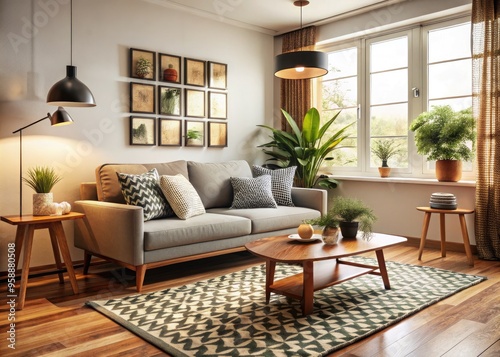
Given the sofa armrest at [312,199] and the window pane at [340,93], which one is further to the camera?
the window pane at [340,93]

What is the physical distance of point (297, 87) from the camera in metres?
5.55

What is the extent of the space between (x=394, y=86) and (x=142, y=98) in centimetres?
276

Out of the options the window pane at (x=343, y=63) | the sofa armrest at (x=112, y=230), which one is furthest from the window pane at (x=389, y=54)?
the sofa armrest at (x=112, y=230)

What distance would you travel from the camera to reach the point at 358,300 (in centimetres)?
286

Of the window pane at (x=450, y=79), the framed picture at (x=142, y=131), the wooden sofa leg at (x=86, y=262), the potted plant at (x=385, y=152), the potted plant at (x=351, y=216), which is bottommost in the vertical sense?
the wooden sofa leg at (x=86, y=262)

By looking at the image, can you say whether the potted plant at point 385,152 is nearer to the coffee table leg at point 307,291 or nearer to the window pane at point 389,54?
the window pane at point 389,54

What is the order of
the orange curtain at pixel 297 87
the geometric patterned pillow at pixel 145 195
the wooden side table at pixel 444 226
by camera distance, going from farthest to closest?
1. the orange curtain at pixel 297 87
2. the wooden side table at pixel 444 226
3. the geometric patterned pillow at pixel 145 195

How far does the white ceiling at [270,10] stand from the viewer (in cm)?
461

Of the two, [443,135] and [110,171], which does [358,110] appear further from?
[110,171]

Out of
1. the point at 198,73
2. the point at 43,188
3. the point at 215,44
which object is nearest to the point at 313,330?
the point at 43,188

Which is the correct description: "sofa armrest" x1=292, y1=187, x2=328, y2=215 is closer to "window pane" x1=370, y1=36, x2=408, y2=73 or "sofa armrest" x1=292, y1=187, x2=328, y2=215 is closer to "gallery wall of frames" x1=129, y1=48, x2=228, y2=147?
"gallery wall of frames" x1=129, y1=48, x2=228, y2=147

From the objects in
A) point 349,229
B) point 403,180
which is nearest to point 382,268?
point 349,229

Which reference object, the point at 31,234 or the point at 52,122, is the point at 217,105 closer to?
the point at 52,122

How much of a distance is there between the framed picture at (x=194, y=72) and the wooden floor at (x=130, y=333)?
2.19 metres
